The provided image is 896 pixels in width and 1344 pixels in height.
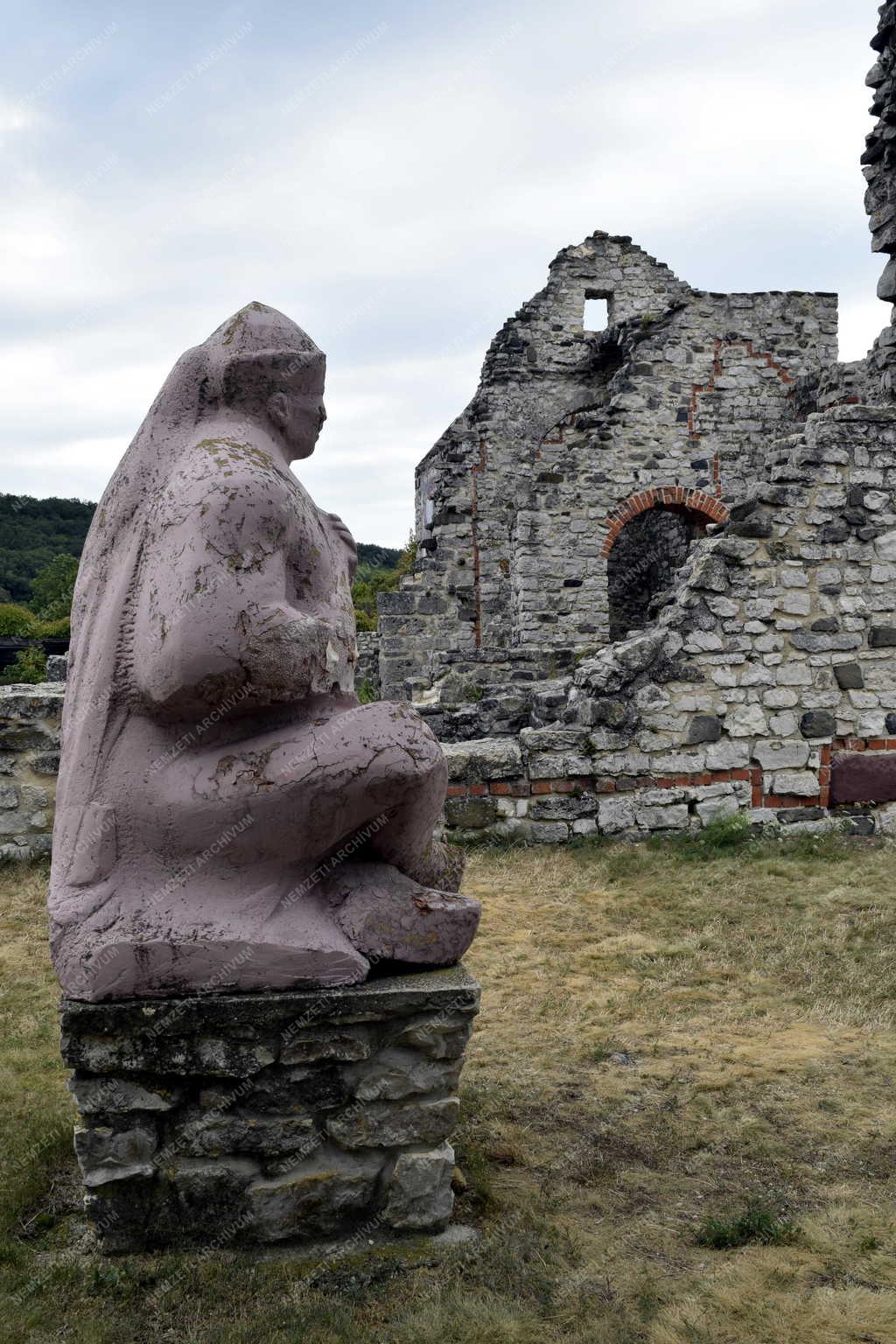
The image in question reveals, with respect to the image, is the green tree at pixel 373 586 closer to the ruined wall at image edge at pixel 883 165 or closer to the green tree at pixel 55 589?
the green tree at pixel 55 589

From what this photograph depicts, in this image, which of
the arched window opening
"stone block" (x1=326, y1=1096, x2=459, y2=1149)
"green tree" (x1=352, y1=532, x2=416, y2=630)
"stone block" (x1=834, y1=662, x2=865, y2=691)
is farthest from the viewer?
"green tree" (x1=352, y1=532, x2=416, y2=630)

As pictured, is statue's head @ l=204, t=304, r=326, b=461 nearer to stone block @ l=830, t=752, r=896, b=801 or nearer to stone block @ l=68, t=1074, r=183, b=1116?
stone block @ l=68, t=1074, r=183, b=1116

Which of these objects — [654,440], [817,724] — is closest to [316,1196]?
[817,724]

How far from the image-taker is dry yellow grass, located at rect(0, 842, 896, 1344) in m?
2.10

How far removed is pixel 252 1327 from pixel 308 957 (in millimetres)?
708

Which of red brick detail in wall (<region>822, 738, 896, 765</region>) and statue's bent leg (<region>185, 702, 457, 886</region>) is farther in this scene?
red brick detail in wall (<region>822, 738, 896, 765</region>)

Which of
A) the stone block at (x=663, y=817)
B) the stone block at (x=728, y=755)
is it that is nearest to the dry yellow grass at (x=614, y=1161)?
the stone block at (x=663, y=817)

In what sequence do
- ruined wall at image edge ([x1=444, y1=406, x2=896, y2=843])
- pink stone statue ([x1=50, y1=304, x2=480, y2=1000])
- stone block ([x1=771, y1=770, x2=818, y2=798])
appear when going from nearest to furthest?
pink stone statue ([x1=50, y1=304, x2=480, y2=1000]) → ruined wall at image edge ([x1=444, y1=406, x2=896, y2=843]) → stone block ([x1=771, y1=770, x2=818, y2=798])

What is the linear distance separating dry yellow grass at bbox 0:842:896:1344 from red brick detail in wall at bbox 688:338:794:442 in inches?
357

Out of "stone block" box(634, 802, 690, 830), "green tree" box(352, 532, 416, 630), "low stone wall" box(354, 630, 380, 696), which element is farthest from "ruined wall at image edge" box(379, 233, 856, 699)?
"green tree" box(352, 532, 416, 630)

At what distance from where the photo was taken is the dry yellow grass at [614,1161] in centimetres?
210

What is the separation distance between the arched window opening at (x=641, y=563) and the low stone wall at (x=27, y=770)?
420 inches

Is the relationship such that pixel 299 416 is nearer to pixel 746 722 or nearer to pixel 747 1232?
pixel 747 1232

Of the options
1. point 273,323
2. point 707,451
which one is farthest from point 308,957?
point 707,451
